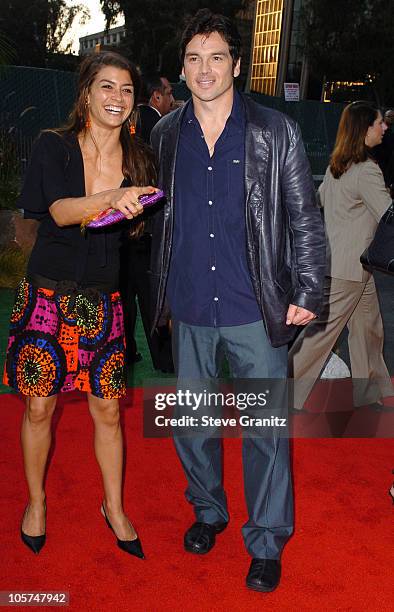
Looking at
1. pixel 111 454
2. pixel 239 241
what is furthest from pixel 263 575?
pixel 239 241

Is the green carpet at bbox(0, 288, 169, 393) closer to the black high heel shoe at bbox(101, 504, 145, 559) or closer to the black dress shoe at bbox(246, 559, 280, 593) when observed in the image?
the black high heel shoe at bbox(101, 504, 145, 559)

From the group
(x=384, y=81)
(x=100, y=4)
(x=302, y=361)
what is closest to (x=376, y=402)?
(x=302, y=361)

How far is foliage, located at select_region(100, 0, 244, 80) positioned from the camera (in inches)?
2231

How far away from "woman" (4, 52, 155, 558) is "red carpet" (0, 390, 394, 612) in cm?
25

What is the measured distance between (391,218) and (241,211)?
2.55ft

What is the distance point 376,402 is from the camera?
18.3 feet

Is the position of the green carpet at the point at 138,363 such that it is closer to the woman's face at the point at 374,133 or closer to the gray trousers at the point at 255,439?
the woman's face at the point at 374,133

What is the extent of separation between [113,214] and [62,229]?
314 millimetres

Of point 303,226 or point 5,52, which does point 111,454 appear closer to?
point 303,226

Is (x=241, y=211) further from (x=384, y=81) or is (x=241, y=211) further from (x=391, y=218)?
(x=384, y=81)

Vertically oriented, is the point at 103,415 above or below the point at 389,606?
above

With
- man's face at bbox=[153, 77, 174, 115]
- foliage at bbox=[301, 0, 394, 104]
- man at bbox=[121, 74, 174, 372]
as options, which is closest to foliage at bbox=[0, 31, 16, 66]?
man's face at bbox=[153, 77, 174, 115]

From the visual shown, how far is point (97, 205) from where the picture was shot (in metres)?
3.04

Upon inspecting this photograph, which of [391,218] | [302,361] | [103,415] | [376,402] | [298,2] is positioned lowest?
[376,402]
